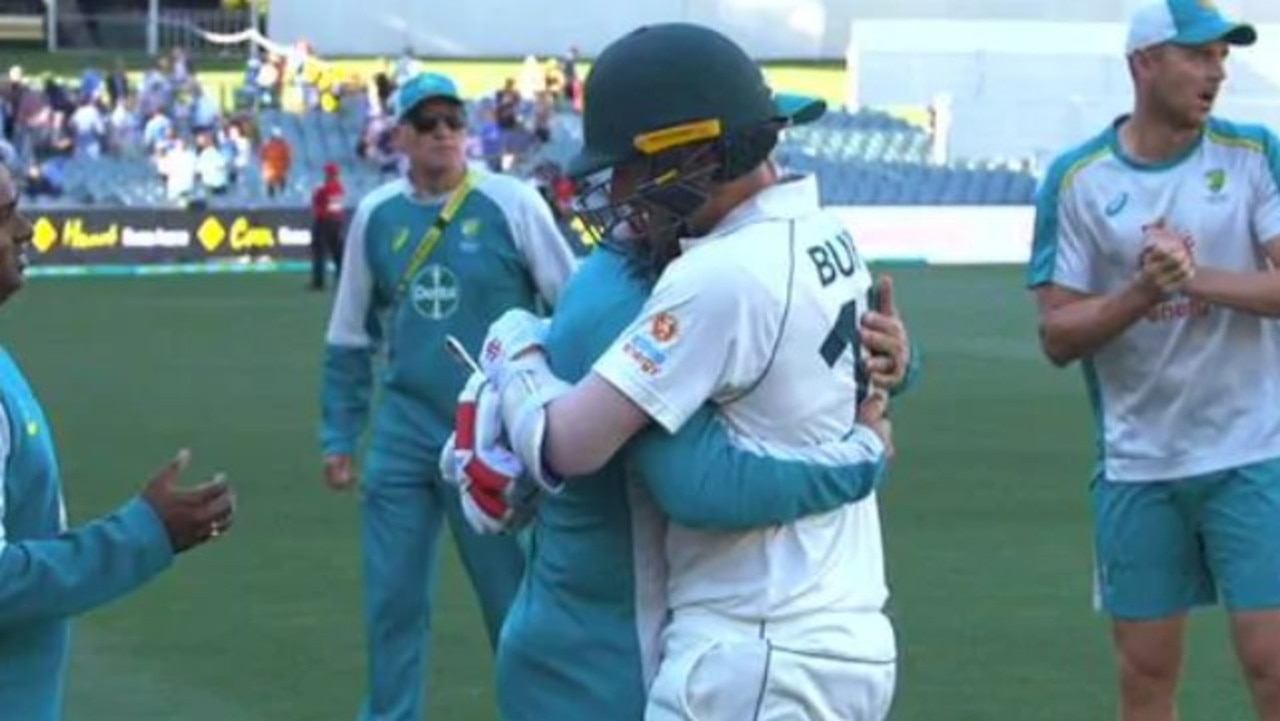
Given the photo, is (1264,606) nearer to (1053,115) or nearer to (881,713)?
(881,713)

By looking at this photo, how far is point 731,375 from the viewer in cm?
458

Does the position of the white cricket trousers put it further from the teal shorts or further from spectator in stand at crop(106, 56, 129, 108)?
spectator in stand at crop(106, 56, 129, 108)

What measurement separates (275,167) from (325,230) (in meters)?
8.63

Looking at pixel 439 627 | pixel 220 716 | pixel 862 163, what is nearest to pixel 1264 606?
pixel 220 716

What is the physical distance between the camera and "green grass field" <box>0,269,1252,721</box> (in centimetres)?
999

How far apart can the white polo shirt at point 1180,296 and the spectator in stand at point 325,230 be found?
27.4m

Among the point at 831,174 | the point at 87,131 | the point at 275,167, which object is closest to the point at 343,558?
the point at 275,167

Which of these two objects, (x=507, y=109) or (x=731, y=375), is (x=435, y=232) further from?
(x=507, y=109)

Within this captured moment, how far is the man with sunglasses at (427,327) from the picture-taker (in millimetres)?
8891

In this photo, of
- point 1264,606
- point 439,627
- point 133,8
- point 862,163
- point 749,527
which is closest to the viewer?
A: point 749,527

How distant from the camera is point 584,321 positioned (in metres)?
4.73

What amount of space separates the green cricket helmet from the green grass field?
760 millimetres

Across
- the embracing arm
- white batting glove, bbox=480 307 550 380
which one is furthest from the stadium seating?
the embracing arm

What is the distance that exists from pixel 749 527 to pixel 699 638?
20 centimetres
